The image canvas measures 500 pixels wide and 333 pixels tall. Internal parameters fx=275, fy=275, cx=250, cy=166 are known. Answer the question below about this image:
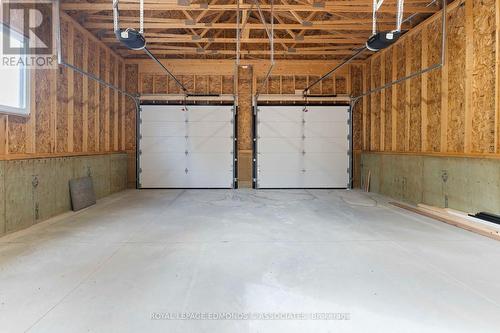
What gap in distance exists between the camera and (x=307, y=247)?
3309 mm

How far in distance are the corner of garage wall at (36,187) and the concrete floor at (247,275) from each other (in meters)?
0.31

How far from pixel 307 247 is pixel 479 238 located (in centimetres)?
241

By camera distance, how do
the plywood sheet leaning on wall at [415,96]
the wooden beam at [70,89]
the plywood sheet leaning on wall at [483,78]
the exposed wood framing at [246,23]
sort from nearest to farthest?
the plywood sheet leaning on wall at [483,78], the exposed wood framing at [246,23], the wooden beam at [70,89], the plywood sheet leaning on wall at [415,96]

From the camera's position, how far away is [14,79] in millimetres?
4266

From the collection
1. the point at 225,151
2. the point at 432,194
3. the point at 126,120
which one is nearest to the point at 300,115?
the point at 225,151

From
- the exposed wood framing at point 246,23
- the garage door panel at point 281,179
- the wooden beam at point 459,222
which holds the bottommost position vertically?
the wooden beam at point 459,222

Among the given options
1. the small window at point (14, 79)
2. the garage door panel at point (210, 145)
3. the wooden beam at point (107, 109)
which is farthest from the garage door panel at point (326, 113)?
the small window at point (14, 79)

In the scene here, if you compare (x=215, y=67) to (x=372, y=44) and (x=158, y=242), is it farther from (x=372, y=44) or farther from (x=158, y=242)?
(x=158, y=242)

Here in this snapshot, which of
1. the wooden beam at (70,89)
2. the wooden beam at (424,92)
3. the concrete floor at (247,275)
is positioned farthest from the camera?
the wooden beam at (424,92)

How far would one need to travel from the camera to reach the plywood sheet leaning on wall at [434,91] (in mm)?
5484

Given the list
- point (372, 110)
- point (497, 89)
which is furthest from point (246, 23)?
point (497, 89)

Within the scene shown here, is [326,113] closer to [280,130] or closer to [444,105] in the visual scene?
[280,130]

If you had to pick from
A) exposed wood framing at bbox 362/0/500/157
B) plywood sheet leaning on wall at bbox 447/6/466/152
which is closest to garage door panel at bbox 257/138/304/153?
exposed wood framing at bbox 362/0/500/157

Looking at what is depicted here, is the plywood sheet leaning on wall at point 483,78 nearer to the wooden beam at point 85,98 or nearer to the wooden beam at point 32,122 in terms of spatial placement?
the wooden beam at point 32,122
